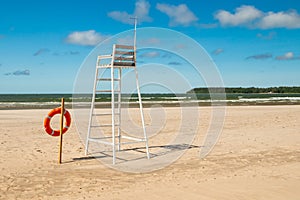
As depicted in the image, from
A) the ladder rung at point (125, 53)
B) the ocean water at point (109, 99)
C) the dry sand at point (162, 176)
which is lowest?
the dry sand at point (162, 176)

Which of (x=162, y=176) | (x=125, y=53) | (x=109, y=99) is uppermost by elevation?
(x=125, y=53)

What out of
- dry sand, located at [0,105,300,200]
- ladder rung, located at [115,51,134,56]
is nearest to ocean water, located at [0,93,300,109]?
dry sand, located at [0,105,300,200]

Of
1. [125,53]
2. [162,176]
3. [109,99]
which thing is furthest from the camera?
[109,99]

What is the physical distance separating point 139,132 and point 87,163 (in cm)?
626

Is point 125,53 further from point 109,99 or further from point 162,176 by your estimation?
point 109,99

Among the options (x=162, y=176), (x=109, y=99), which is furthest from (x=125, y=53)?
(x=109, y=99)

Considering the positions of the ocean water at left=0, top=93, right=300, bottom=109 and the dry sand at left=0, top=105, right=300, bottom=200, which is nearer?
the dry sand at left=0, top=105, right=300, bottom=200

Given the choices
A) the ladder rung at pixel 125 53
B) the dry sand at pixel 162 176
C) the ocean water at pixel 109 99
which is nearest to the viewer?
the dry sand at pixel 162 176

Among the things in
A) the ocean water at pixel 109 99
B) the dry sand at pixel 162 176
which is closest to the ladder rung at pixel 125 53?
the dry sand at pixel 162 176

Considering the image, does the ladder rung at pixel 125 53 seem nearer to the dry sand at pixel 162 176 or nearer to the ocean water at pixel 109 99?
the dry sand at pixel 162 176

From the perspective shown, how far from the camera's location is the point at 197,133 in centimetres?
1345

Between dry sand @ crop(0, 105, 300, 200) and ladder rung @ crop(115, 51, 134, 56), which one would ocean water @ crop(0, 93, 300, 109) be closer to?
dry sand @ crop(0, 105, 300, 200)

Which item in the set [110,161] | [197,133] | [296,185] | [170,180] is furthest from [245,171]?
[197,133]

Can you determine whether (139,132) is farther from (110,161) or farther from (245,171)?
(245,171)
